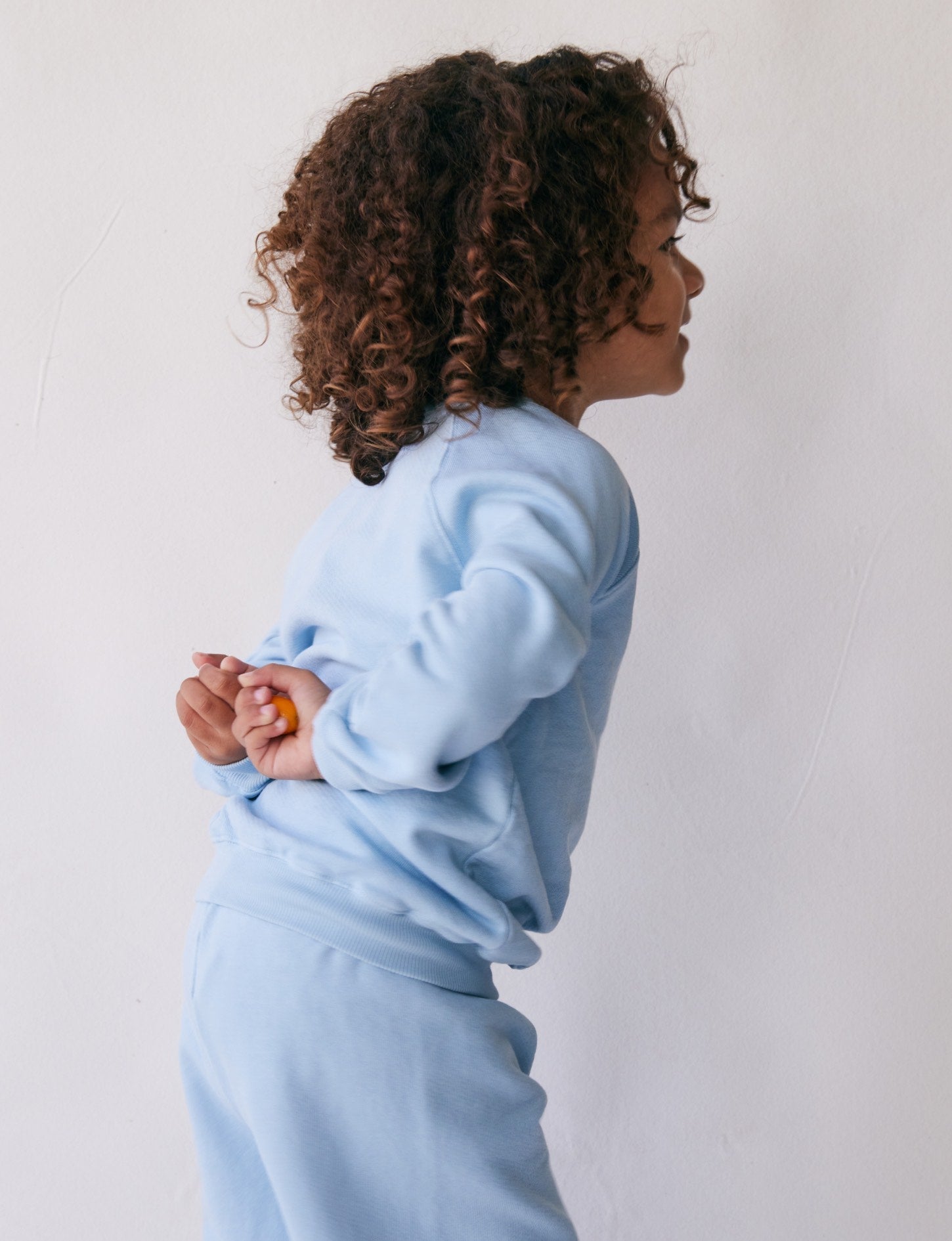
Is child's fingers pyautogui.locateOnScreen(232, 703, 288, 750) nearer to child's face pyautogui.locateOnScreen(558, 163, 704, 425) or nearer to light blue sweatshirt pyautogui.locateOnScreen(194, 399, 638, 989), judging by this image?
light blue sweatshirt pyautogui.locateOnScreen(194, 399, 638, 989)

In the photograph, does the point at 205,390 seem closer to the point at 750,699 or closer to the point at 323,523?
the point at 323,523

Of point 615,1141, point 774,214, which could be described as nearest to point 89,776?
point 615,1141

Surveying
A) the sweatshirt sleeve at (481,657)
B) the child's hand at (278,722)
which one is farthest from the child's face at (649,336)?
the child's hand at (278,722)

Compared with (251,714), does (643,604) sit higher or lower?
higher

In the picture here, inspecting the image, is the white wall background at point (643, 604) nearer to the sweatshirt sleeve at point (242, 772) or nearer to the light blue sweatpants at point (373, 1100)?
the sweatshirt sleeve at point (242, 772)

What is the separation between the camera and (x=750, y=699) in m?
1.13

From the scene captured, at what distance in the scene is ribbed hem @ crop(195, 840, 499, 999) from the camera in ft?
2.35

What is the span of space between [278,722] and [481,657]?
0.19m

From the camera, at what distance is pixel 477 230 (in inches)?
29.6

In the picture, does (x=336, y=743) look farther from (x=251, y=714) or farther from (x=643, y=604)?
(x=643, y=604)

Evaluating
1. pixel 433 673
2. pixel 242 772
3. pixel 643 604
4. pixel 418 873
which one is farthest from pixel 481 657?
pixel 643 604

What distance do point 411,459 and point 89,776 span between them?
60 cm

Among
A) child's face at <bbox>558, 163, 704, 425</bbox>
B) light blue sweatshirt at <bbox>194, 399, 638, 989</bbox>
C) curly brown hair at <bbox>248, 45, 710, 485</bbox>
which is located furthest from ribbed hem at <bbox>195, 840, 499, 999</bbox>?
child's face at <bbox>558, 163, 704, 425</bbox>

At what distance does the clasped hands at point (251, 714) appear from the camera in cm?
75
